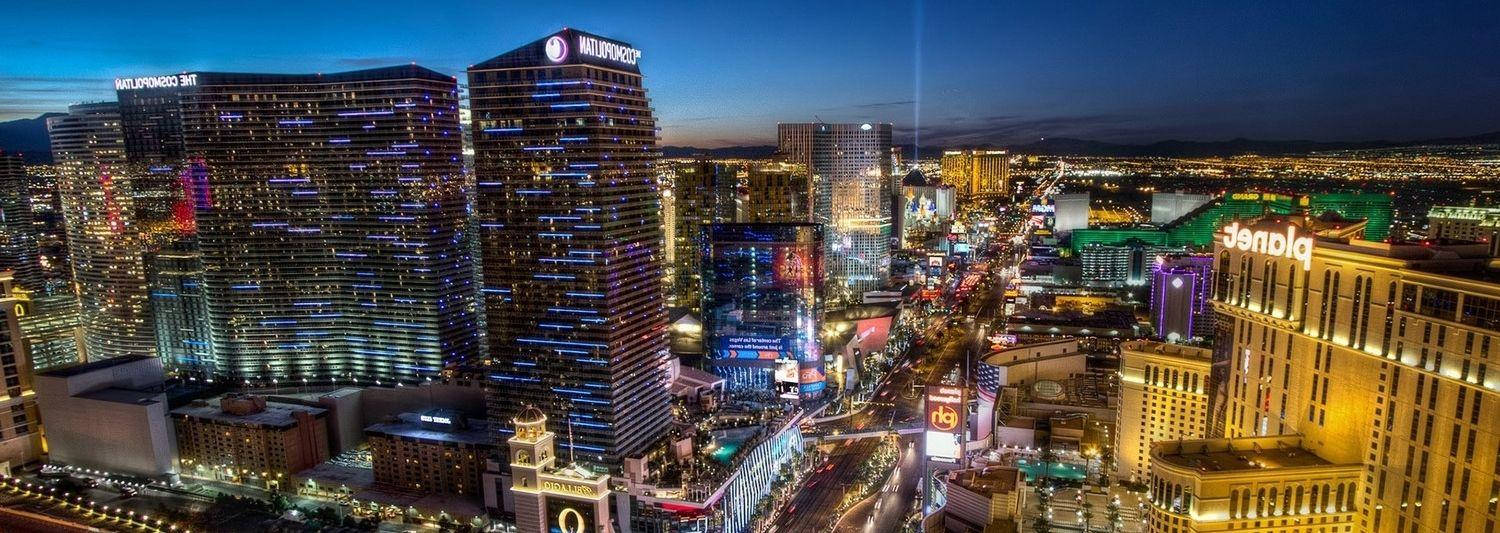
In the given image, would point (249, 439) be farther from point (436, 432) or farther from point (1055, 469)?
point (1055, 469)

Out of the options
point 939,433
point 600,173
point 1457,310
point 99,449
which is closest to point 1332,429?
point 1457,310

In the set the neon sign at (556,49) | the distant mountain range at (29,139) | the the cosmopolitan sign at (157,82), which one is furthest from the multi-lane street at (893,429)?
the distant mountain range at (29,139)

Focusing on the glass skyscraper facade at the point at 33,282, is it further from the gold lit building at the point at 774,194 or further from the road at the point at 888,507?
the road at the point at 888,507

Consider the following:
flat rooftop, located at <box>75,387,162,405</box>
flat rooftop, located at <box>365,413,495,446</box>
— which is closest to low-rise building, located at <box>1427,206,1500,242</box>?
flat rooftop, located at <box>365,413,495,446</box>

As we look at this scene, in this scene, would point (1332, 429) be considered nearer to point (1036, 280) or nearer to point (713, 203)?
point (713, 203)

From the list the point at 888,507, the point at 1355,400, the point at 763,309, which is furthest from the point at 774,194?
the point at 1355,400

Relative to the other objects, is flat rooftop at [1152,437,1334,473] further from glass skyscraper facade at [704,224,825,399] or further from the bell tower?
glass skyscraper facade at [704,224,825,399]
